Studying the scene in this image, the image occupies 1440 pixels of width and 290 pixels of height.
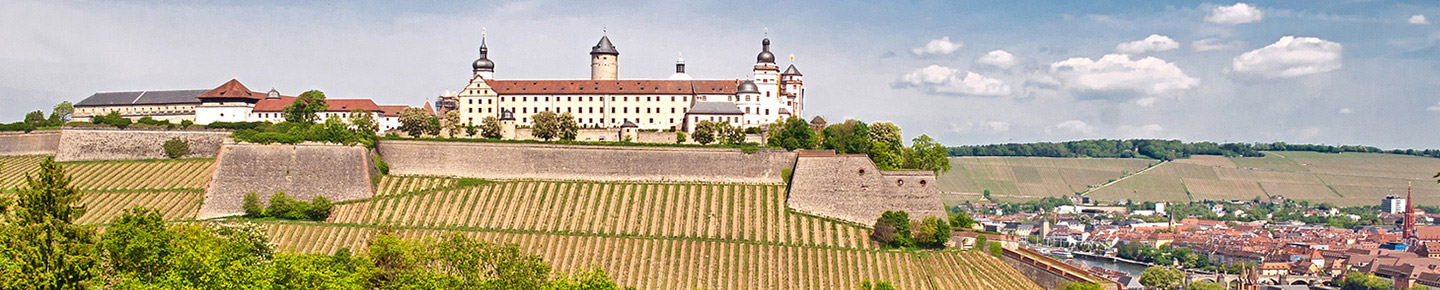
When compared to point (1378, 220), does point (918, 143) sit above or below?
above

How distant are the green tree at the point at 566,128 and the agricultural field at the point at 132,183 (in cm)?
2043

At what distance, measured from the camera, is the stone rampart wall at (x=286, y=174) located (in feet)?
200

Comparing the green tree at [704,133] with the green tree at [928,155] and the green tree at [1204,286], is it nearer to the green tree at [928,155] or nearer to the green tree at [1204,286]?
the green tree at [928,155]

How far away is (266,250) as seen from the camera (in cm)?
4406

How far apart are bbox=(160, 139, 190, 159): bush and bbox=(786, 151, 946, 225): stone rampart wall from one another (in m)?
37.1

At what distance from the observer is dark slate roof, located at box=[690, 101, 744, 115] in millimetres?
78500

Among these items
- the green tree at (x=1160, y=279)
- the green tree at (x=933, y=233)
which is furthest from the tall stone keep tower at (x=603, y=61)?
the green tree at (x=1160, y=279)

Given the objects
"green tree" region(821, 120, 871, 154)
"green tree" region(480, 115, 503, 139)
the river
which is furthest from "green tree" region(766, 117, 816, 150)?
the river

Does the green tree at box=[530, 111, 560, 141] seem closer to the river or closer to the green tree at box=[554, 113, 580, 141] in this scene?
the green tree at box=[554, 113, 580, 141]

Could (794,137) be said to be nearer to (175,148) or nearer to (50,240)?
(175,148)

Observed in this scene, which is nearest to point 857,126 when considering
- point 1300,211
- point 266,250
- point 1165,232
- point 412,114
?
point 412,114

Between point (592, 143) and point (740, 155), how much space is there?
8852 millimetres

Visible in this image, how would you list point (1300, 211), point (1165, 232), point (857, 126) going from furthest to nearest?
point (1300, 211), point (1165, 232), point (857, 126)

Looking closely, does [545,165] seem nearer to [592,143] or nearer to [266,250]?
[592,143]
